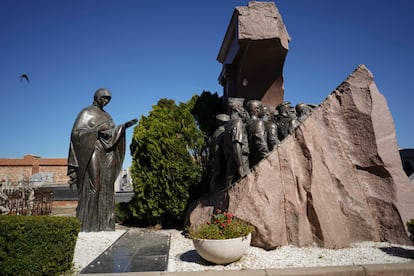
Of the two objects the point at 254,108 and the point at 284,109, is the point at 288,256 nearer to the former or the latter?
the point at 254,108

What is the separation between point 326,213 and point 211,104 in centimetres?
572

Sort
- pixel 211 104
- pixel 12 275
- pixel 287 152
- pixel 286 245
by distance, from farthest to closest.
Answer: pixel 211 104, pixel 287 152, pixel 286 245, pixel 12 275

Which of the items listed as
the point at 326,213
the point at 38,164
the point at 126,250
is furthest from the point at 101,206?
the point at 38,164

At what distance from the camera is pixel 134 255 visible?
17.7 feet

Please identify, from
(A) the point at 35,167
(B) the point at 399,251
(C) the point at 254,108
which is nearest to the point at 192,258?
(B) the point at 399,251

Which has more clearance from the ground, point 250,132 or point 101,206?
point 250,132

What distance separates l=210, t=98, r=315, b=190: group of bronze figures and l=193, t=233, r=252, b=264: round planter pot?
6.56 ft

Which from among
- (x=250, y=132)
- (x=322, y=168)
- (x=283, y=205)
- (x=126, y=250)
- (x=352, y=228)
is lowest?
(x=126, y=250)

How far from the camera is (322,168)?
600 centimetres

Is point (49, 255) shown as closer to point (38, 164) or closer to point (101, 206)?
point (101, 206)

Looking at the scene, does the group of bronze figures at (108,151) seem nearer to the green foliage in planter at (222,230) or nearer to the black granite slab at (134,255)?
the black granite slab at (134,255)

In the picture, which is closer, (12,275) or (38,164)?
(12,275)

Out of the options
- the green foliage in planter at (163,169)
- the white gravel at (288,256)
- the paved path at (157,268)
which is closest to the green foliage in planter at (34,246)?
the paved path at (157,268)

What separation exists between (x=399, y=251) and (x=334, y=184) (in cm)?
156
